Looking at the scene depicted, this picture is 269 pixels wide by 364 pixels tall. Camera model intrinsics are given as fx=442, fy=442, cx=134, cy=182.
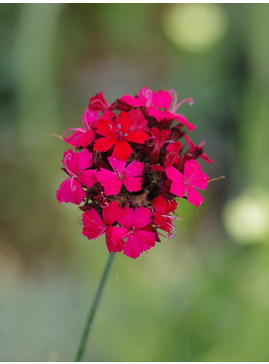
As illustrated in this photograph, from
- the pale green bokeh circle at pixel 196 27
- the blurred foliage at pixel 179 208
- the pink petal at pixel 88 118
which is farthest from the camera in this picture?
the pale green bokeh circle at pixel 196 27

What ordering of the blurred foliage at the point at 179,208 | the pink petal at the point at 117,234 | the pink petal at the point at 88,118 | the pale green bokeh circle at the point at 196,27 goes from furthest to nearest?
1. the pale green bokeh circle at the point at 196,27
2. the blurred foliage at the point at 179,208
3. the pink petal at the point at 88,118
4. the pink petal at the point at 117,234

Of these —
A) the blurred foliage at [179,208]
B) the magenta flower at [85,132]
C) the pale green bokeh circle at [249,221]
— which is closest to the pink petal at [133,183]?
the magenta flower at [85,132]

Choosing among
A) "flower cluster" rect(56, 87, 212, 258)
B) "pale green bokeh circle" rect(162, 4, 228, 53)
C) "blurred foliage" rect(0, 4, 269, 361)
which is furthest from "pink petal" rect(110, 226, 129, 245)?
"pale green bokeh circle" rect(162, 4, 228, 53)

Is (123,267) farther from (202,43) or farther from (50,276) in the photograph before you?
(202,43)

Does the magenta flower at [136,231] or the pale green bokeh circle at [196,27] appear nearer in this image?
the magenta flower at [136,231]

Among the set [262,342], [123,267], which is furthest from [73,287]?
[262,342]

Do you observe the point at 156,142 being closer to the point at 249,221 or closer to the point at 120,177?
the point at 120,177

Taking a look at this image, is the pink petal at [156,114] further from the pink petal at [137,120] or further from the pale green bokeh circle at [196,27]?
the pale green bokeh circle at [196,27]
